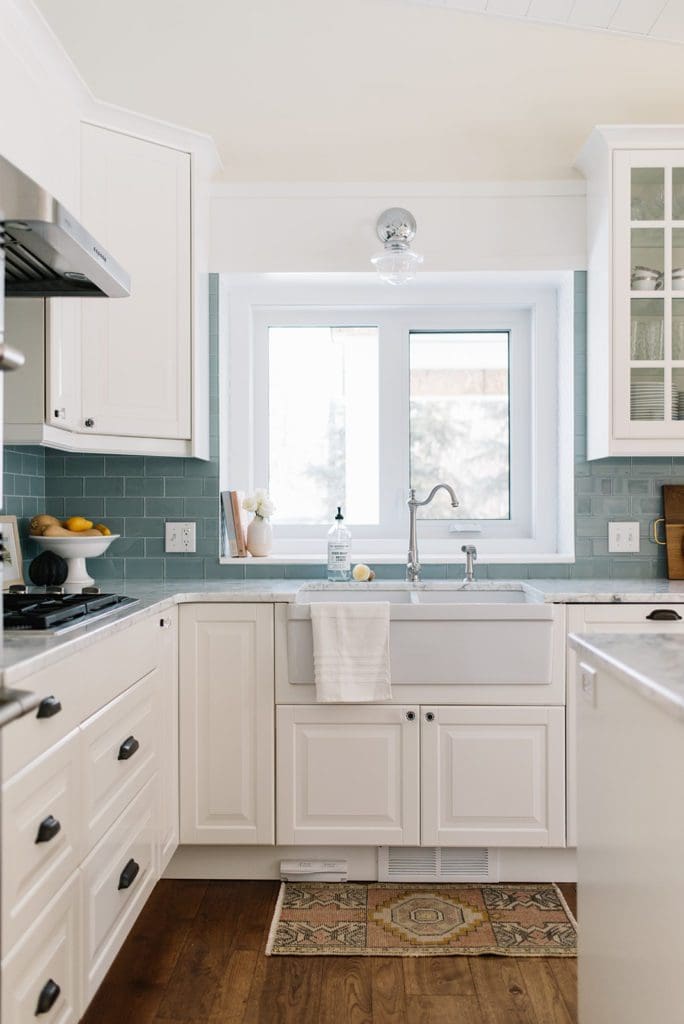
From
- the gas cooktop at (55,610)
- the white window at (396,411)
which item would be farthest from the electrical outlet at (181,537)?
the gas cooktop at (55,610)

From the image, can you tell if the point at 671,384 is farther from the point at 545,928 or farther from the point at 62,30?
the point at 62,30

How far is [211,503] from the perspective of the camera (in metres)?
2.90

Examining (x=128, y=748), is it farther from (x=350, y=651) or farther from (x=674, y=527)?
(x=674, y=527)

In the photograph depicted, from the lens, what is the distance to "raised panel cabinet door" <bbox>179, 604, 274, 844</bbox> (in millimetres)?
2400

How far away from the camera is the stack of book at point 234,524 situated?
2.91 meters

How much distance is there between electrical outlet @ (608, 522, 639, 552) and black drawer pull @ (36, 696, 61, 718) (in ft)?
6.93

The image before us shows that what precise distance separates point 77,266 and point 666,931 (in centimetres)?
173

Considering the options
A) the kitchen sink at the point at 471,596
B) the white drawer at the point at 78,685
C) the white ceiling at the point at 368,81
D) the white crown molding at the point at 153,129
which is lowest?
the white drawer at the point at 78,685

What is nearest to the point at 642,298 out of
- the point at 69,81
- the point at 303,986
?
the point at 69,81

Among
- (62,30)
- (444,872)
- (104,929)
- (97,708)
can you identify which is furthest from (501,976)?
(62,30)

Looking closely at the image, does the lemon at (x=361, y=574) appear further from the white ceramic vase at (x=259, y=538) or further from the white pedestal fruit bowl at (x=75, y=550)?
the white pedestal fruit bowl at (x=75, y=550)

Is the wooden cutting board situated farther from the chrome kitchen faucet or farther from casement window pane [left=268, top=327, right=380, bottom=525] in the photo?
casement window pane [left=268, top=327, right=380, bottom=525]

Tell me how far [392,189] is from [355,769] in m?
2.03

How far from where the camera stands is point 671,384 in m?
2.63
